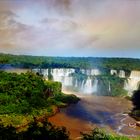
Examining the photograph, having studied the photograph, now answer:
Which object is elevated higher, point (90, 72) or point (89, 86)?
point (90, 72)

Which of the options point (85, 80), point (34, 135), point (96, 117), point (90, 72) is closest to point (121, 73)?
point (90, 72)

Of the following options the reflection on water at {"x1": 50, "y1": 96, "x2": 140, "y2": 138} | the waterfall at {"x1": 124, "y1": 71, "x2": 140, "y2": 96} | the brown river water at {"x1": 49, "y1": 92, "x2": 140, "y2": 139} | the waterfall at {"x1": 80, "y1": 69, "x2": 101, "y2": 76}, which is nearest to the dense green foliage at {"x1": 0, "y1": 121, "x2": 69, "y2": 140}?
the brown river water at {"x1": 49, "y1": 92, "x2": 140, "y2": 139}

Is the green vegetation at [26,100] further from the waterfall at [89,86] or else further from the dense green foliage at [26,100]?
the waterfall at [89,86]

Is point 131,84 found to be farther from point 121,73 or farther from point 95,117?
point 95,117

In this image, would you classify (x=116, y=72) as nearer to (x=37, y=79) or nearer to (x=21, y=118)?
(x=37, y=79)

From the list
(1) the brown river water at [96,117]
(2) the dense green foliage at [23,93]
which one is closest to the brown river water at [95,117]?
(1) the brown river water at [96,117]

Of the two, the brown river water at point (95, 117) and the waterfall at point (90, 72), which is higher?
the waterfall at point (90, 72)

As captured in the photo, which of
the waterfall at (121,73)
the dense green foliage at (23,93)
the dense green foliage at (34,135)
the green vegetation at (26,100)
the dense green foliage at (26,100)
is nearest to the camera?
the dense green foliage at (34,135)

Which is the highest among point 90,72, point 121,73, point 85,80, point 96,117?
point 90,72

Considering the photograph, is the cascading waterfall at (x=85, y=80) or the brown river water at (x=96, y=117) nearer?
the brown river water at (x=96, y=117)
